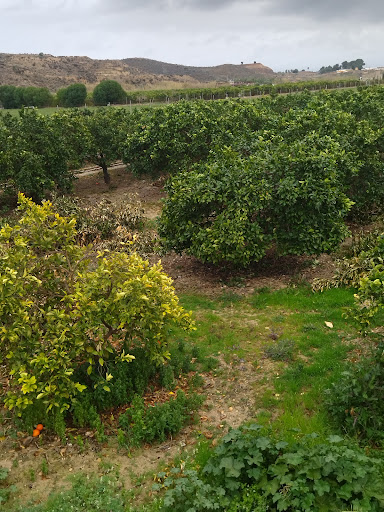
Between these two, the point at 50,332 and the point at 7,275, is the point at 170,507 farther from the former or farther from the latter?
the point at 7,275

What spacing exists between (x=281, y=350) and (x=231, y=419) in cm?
169

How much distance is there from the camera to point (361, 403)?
5.39 m

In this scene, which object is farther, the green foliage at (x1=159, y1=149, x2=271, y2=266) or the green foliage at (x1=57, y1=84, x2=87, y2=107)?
the green foliage at (x1=57, y1=84, x2=87, y2=107)

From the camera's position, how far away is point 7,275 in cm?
541

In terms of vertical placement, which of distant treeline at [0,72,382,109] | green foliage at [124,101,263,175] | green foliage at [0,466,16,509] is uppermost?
distant treeline at [0,72,382,109]

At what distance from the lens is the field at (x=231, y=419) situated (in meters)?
4.34

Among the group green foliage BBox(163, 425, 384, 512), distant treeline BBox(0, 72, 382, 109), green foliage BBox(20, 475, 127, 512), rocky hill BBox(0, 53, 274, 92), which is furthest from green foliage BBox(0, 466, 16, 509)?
rocky hill BBox(0, 53, 274, 92)

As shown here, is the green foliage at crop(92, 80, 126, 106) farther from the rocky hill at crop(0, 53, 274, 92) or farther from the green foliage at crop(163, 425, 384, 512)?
the green foliage at crop(163, 425, 384, 512)

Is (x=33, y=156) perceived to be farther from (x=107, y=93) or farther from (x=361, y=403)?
(x=107, y=93)

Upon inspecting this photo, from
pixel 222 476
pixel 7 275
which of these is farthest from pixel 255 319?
pixel 7 275

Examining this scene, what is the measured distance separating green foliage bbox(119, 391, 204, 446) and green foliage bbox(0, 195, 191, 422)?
19.7 inches

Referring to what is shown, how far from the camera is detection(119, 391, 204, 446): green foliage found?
5434 mm

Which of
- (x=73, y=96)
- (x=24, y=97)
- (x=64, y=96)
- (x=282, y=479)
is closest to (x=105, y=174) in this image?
(x=282, y=479)

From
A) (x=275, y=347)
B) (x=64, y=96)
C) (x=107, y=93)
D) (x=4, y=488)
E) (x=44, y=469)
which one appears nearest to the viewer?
(x=4, y=488)
